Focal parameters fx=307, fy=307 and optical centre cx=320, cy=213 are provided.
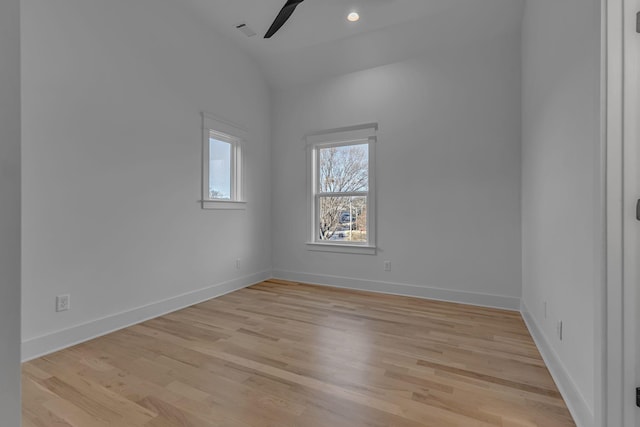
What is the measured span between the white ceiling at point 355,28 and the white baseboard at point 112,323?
3064 mm

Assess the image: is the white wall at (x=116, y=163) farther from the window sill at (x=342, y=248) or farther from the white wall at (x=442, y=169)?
the white wall at (x=442, y=169)

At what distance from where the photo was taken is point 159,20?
303cm

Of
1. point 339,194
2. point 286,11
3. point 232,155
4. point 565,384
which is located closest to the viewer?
point 565,384

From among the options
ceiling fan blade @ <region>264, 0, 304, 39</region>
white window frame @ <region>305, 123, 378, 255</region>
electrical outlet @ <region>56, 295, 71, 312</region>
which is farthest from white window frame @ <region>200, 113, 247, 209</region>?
electrical outlet @ <region>56, 295, 71, 312</region>

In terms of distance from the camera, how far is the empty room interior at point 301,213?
1.56 meters

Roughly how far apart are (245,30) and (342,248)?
9.65 feet

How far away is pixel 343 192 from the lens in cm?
418

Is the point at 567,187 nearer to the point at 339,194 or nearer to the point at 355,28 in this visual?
the point at 339,194

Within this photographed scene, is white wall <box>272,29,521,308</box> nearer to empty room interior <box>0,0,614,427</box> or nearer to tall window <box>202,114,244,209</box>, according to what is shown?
empty room interior <box>0,0,614,427</box>

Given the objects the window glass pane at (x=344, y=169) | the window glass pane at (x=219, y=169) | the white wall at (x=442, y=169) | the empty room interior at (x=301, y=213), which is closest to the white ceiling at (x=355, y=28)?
the empty room interior at (x=301, y=213)

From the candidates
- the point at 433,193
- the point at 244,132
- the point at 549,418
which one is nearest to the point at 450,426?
the point at 549,418

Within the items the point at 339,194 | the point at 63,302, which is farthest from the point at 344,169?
the point at 63,302

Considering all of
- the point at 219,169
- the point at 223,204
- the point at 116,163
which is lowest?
the point at 223,204

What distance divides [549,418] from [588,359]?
0.38 m
